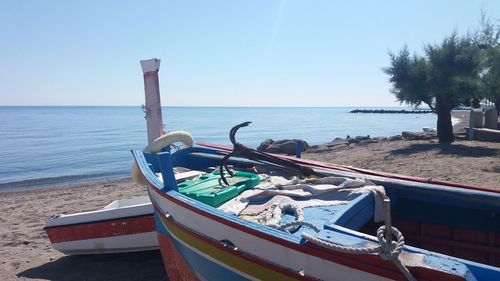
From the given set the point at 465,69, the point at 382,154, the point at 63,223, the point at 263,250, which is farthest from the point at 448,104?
the point at 263,250

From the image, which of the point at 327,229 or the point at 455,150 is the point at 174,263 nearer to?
the point at 327,229

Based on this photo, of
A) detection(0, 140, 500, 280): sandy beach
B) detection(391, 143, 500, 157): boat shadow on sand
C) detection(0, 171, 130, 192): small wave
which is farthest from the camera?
detection(0, 171, 130, 192): small wave

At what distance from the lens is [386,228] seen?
2.29 metres

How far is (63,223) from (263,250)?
4.86m

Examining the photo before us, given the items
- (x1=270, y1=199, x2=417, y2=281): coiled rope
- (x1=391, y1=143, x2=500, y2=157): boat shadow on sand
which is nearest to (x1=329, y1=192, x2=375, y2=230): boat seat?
(x1=270, y1=199, x2=417, y2=281): coiled rope

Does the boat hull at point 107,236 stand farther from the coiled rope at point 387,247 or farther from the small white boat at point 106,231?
the coiled rope at point 387,247

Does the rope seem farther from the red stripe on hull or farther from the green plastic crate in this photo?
the red stripe on hull

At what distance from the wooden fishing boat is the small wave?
14339mm

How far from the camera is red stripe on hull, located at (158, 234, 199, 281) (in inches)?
172

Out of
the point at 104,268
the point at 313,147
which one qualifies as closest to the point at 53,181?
the point at 313,147

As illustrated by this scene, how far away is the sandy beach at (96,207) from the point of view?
21.3 feet

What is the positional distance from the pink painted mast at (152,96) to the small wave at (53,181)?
1083 cm

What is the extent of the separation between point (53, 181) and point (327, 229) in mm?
18373

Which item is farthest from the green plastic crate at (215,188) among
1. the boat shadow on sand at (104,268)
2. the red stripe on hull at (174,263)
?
the boat shadow on sand at (104,268)
